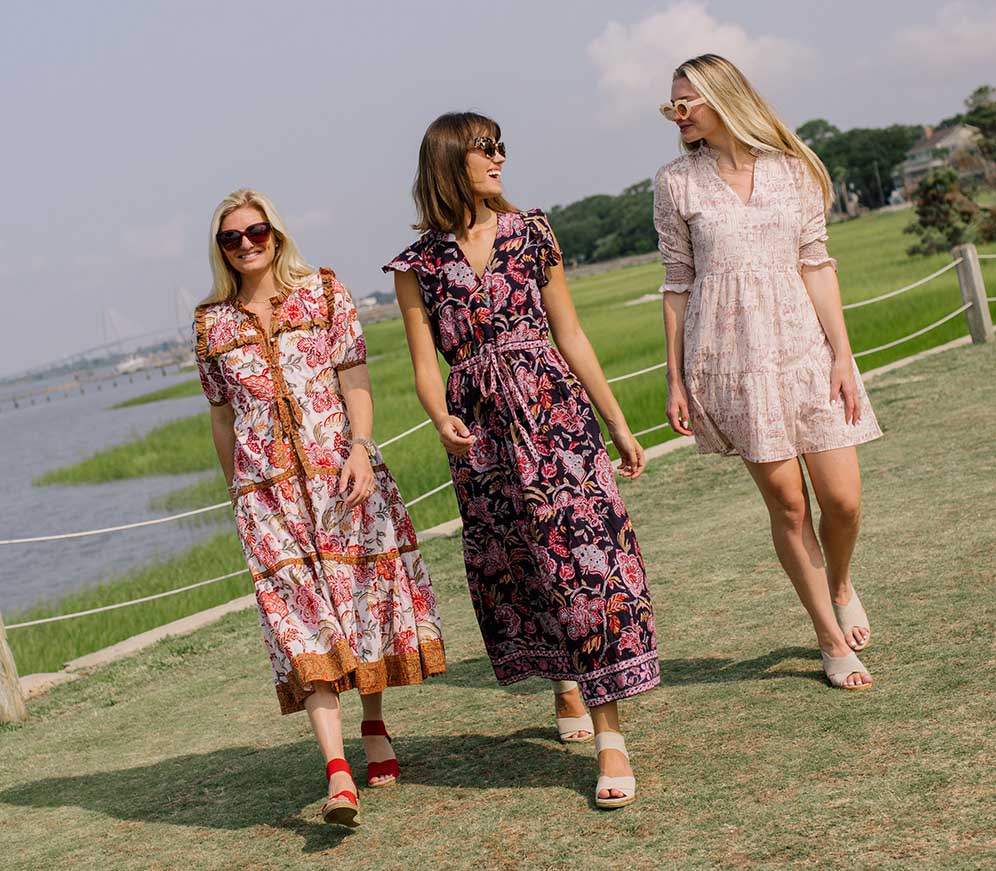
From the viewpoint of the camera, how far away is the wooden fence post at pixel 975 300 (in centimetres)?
1135

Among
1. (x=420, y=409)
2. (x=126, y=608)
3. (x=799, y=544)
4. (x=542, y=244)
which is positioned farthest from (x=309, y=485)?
(x=420, y=409)

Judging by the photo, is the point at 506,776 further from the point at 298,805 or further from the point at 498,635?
the point at 298,805

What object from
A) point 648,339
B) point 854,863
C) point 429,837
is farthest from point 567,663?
point 648,339

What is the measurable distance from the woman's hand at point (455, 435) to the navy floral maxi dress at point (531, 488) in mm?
83

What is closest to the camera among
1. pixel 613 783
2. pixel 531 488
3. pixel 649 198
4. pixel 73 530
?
pixel 613 783

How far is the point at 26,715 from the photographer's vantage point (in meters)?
6.00

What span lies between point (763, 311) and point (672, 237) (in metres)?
0.35

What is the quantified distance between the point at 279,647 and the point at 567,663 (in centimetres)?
79

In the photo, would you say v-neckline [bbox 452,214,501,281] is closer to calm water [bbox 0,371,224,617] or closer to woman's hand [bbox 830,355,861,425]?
woman's hand [bbox 830,355,861,425]

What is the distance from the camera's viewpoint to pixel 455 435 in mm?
3316

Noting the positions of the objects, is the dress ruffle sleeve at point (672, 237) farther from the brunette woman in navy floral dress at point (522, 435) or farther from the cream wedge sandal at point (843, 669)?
the cream wedge sandal at point (843, 669)

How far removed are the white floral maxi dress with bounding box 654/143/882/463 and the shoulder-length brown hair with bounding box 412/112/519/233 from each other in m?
0.65

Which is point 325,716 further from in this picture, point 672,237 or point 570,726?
point 672,237

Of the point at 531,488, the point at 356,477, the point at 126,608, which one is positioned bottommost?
the point at 126,608
